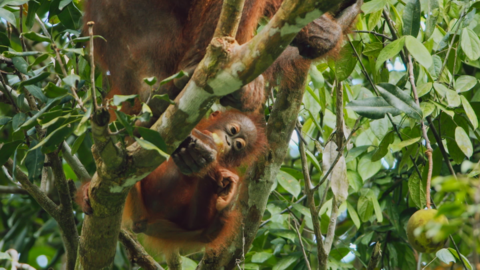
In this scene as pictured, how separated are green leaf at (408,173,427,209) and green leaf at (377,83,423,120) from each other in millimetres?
533

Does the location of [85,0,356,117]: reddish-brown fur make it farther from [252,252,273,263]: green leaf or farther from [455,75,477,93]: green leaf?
[252,252,273,263]: green leaf

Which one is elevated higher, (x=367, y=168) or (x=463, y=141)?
(x=463, y=141)

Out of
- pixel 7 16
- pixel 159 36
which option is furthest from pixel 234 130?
pixel 7 16

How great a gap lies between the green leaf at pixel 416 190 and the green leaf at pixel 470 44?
2.13ft

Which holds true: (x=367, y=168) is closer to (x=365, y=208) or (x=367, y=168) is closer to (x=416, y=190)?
(x=365, y=208)

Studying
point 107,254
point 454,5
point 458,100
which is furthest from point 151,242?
point 454,5

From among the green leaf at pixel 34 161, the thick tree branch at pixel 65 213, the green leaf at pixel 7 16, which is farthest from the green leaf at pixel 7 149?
the green leaf at pixel 7 16

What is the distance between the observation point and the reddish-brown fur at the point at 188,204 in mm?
2912

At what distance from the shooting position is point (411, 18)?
2498 millimetres

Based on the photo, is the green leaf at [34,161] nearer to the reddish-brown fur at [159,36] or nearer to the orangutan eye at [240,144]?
the reddish-brown fur at [159,36]

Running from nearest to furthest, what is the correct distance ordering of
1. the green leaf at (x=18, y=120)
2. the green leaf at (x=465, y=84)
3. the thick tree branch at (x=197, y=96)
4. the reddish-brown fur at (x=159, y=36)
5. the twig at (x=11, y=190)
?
the thick tree branch at (x=197, y=96), the reddish-brown fur at (x=159, y=36), the green leaf at (x=18, y=120), the green leaf at (x=465, y=84), the twig at (x=11, y=190)

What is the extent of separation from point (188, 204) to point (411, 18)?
1.58 meters

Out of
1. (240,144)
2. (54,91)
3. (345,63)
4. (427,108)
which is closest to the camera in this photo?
(54,91)

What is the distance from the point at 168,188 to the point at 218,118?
50 cm
